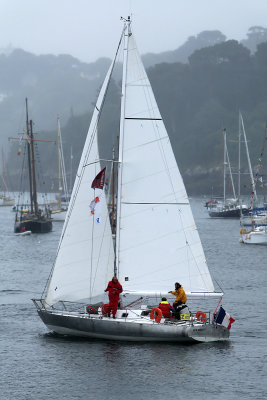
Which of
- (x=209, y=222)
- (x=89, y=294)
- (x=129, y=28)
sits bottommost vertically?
(x=209, y=222)

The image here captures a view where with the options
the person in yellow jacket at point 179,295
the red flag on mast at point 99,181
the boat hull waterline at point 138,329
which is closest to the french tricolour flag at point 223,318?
the boat hull waterline at point 138,329

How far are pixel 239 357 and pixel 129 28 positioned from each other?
43.8 feet

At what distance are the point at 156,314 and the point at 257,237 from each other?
51.5m

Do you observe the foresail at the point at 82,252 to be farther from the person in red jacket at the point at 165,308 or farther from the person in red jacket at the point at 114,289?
the person in red jacket at the point at 165,308

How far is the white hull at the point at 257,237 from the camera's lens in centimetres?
8406

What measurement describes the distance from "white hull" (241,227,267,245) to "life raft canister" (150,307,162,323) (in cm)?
5100

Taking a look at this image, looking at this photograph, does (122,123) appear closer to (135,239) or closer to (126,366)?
(135,239)

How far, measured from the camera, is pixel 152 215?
1378 inches

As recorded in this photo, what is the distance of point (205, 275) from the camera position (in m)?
34.8

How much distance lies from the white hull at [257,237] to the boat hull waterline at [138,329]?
4901 cm

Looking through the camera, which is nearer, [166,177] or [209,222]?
[166,177]

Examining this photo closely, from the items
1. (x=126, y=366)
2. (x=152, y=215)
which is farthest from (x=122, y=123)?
(x=126, y=366)

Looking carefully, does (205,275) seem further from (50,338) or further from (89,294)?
(50,338)

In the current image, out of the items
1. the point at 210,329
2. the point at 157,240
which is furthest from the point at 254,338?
the point at 157,240
